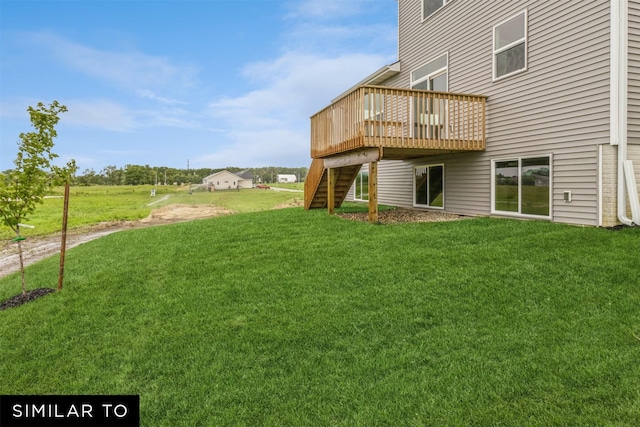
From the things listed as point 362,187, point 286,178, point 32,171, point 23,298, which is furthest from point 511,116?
point 286,178

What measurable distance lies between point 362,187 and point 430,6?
805cm

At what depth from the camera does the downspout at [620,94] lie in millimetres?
6312

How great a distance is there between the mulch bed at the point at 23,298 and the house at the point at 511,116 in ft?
22.1

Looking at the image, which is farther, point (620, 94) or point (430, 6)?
point (430, 6)

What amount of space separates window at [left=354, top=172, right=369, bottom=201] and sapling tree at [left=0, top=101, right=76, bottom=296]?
12609 mm

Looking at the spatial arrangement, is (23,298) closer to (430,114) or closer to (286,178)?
(430,114)

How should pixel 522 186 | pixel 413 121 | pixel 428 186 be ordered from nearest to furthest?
1. pixel 522 186
2. pixel 413 121
3. pixel 428 186

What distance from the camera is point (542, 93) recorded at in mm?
7719

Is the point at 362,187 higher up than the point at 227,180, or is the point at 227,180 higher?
the point at 227,180

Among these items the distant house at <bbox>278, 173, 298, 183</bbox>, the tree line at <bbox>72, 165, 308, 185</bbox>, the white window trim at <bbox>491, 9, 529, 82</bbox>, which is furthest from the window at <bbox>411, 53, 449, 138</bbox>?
the distant house at <bbox>278, 173, 298, 183</bbox>

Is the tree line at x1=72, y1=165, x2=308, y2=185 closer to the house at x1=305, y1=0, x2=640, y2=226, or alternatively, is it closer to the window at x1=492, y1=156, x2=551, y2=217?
the house at x1=305, y1=0, x2=640, y2=226

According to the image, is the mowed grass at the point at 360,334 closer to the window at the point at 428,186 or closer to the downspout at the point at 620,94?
the downspout at the point at 620,94

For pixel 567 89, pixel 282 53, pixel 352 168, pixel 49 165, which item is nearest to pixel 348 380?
pixel 49 165

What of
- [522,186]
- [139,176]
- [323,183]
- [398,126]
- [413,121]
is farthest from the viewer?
[139,176]
